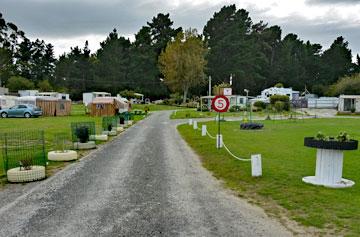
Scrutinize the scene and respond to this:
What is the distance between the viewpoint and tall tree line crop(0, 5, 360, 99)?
94625 mm

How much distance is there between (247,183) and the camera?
1033 centimetres

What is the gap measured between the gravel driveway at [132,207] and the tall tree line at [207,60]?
7924 centimetres

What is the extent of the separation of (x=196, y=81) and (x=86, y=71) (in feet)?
127

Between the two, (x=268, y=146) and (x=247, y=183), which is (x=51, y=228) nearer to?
(x=247, y=183)

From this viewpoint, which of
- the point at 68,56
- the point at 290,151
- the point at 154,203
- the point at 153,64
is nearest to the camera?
the point at 154,203

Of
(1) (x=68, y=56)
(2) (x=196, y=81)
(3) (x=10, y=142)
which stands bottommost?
(3) (x=10, y=142)

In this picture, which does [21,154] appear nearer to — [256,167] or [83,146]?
[83,146]

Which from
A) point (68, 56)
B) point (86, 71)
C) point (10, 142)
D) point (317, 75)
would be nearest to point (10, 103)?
point (10, 142)

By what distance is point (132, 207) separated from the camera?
7.90 meters

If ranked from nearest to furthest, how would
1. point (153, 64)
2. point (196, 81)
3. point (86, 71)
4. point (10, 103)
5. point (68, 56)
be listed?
point (10, 103) → point (196, 81) → point (153, 64) → point (86, 71) → point (68, 56)

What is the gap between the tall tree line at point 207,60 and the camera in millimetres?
94625

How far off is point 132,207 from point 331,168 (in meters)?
5.03

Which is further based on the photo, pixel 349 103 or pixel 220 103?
pixel 349 103

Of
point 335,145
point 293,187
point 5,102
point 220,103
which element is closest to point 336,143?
point 335,145
